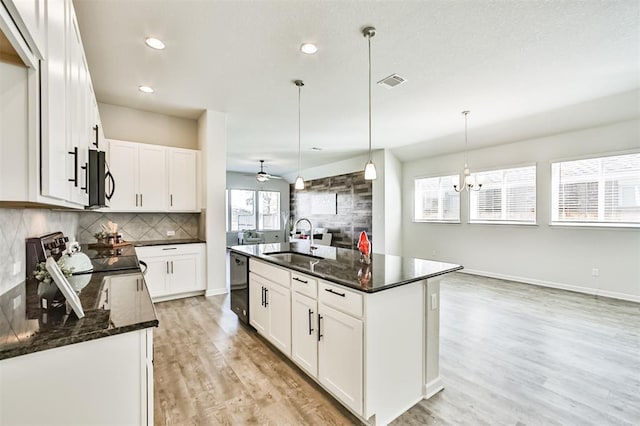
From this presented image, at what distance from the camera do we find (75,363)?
107cm

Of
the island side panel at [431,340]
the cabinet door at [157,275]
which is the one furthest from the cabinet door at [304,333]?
the cabinet door at [157,275]

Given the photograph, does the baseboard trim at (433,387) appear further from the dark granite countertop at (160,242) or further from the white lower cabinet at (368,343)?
the dark granite countertop at (160,242)

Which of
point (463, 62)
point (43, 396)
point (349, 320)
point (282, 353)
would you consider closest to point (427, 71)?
point (463, 62)

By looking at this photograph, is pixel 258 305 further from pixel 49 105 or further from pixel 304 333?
pixel 49 105

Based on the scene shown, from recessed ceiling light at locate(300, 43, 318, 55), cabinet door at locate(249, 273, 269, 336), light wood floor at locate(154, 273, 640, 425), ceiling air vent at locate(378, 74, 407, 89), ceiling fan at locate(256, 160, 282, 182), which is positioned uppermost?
recessed ceiling light at locate(300, 43, 318, 55)

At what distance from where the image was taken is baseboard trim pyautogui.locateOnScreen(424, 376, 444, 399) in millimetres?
2073

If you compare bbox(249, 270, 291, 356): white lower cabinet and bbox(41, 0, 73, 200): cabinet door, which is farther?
bbox(249, 270, 291, 356): white lower cabinet

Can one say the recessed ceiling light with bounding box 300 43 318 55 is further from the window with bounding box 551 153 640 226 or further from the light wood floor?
the window with bounding box 551 153 640 226

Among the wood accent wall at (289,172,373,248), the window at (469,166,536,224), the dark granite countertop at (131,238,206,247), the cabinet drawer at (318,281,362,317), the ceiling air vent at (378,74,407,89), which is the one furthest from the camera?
the wood accent wall at (289,172,373,248)

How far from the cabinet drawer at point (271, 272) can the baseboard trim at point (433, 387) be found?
4.23 feet

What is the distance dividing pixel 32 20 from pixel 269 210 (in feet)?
35.0

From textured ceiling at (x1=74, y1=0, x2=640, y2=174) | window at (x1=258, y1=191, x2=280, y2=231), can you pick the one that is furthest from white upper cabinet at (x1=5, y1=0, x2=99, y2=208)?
window at (x1=258, y1=191, x2=280, y2=231)

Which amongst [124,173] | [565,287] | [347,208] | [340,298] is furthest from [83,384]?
[347,208]

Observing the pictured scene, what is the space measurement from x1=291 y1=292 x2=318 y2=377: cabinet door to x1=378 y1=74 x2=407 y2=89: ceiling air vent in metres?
2.65
